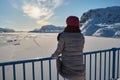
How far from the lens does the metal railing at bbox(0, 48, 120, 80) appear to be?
3.18 meters

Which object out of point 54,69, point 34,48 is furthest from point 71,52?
point 34,48

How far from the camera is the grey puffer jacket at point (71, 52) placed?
2.61 metres

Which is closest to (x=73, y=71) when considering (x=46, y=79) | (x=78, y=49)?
(x=78, y=49)

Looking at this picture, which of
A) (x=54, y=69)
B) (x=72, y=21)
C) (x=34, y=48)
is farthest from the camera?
(x=34, y=48)

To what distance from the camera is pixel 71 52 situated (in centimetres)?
268

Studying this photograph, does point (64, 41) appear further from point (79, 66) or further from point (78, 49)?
point (79, 66)

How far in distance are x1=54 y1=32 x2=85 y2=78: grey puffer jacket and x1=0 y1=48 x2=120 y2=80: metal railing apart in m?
0.61

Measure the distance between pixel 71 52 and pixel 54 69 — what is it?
6191 millimetres

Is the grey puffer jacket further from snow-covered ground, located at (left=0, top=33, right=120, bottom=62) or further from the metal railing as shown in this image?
snow-covered ground, located at (left=0, top=33, right=120, bottom=62)

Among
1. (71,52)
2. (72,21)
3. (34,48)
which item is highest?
(72,21)

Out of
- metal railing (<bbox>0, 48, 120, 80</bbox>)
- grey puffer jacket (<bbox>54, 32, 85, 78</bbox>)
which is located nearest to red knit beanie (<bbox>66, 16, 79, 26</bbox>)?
grey puffer jacket (<bbox>54, 32, 85, 78</bbox>)

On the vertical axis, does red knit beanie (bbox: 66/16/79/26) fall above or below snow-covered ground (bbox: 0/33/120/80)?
above

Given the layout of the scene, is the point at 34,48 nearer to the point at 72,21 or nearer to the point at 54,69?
the point at 54,69

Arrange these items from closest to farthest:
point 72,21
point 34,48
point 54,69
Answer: point 72,21, point 54,69, point 34,48
